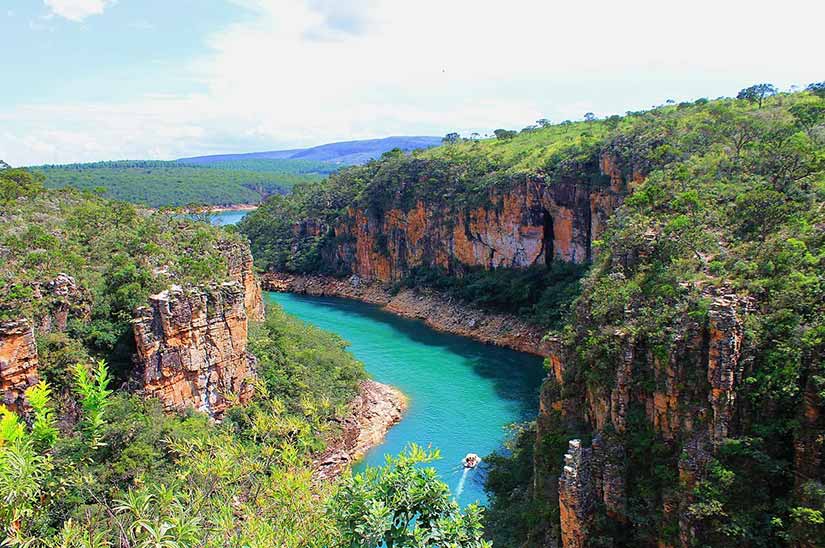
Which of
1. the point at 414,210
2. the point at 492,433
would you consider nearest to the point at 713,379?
the point at 492,433

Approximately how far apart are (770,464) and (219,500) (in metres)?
10.7

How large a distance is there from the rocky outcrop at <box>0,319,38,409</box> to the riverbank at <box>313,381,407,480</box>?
911cm

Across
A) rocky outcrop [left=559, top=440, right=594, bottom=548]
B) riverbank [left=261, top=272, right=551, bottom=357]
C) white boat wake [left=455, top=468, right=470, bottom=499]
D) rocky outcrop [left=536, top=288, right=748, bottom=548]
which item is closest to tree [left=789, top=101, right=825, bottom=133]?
riverbank [left=261, top=272, right=551, bottom=357]

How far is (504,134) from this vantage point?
5928cm

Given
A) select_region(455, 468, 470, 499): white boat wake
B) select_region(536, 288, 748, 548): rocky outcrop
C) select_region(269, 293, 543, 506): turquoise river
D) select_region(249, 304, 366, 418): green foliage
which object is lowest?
select_region(269, 293, 543, 506): turquoise river

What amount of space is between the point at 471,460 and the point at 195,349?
10930 millimetres

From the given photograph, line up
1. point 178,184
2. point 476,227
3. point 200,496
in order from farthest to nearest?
point 178,184, point 476,227, point 200,496

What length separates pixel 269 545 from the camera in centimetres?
889

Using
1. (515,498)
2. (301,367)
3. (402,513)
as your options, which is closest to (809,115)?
(515,498)

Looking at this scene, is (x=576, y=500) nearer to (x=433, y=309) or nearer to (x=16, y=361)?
(x=16, y=361)

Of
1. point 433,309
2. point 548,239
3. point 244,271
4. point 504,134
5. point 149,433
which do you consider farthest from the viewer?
point 504,134

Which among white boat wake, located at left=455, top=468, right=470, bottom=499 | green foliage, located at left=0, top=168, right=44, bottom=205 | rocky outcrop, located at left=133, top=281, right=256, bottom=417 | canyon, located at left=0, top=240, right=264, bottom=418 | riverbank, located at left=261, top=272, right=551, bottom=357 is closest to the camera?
canyon, located at left=0, top=240, right=264, bottom=418

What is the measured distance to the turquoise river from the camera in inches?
958

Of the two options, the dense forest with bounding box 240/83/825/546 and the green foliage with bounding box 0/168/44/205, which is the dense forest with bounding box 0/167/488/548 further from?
the dense forest with bounding box 240/83/825/546
